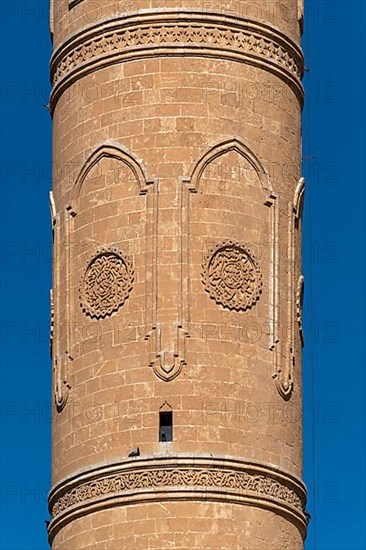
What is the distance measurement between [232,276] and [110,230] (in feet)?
6.26

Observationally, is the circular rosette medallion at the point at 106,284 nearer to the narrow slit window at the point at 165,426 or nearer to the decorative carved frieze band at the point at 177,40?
the narrow slit window at the point at 165,426

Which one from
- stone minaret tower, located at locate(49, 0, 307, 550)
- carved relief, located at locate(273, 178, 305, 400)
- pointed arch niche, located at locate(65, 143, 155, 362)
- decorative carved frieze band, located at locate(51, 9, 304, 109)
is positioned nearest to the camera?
stone minaret tower, located at locate(49, 0, 307, 550)

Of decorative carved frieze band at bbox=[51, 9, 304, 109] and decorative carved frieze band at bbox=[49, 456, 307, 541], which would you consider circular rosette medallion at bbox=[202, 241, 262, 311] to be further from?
decorative carved frieze band at bbox=[51, 9, 304, 109]

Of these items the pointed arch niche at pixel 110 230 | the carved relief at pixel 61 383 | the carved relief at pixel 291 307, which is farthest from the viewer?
the carved relief at pixel 61 383

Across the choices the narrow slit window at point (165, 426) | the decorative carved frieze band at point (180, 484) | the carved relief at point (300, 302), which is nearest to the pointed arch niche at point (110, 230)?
the narrow slit window at point (165, 426)

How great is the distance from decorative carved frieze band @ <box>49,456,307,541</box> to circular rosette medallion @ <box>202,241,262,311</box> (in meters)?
2.47

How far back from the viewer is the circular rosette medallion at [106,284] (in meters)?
49.4

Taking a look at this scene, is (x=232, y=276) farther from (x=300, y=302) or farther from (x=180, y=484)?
(x=180, y=484)

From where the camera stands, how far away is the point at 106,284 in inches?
1954

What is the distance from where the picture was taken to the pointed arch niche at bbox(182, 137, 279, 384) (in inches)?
1937

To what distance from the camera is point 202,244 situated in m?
49.3

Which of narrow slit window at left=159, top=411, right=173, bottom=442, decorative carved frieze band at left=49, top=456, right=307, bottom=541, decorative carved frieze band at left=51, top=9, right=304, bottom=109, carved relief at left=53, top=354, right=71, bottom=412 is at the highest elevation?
decorative carved frieze band at left=51, top=9, right=304, bottom=109

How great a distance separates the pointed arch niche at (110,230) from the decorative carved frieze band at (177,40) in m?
1.51

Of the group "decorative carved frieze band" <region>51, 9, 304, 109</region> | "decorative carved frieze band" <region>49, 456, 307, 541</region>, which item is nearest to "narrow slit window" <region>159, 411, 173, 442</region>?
"decorative carved frieze band" <region>49, 456, 307, 541</region>
